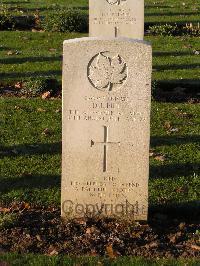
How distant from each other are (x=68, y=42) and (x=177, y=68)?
723 centimetres

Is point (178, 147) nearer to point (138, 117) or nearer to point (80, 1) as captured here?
point (138, 117)

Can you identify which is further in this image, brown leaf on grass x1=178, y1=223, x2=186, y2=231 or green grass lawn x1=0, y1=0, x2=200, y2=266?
green grass lawn x1=0, y1=0, x2=200, y2=266

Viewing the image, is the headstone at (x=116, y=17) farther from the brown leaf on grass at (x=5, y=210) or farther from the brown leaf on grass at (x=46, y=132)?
the brown leaf on grass at (x=5, y=210)

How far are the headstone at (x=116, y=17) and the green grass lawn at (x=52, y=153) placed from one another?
6.27ft

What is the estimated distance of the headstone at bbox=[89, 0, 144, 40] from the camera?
454 inches

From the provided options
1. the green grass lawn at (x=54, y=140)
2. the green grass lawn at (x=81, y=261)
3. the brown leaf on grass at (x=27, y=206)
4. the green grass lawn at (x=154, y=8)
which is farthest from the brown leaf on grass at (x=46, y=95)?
the green grass lawn at (x=154, y=8)

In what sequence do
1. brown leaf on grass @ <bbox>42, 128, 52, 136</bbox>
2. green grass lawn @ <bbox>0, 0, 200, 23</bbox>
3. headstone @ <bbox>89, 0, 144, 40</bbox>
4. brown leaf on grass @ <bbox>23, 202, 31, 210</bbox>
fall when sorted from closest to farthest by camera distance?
brown leaf on grass @ <bbox>23, 202, 31, 210</bbox>, brown leaf on grass @ <bbox>42, 128, 52, 136</bbox>, headstone @ <bbox>89, 0, 144, 40</bbox>, green grass lawn @ <bbox>0, 0, 200, 23</bbox>

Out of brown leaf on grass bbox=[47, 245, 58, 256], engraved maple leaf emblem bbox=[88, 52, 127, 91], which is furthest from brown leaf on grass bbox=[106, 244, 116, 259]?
engraved maple leaf emblem bbox=[88, 52, 127, 91]

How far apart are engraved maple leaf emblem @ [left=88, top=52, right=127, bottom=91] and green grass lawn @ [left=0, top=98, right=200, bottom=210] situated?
1473 mm

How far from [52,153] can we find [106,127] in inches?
87.3

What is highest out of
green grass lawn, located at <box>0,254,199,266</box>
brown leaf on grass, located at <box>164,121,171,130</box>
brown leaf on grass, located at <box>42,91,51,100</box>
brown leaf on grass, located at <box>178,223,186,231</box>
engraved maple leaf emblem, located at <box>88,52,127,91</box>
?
engraved maple leaf emblem, located at <box>88,52,127,91</box>

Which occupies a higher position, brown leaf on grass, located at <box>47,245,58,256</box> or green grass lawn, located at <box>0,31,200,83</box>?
green grass lawn, located at <box>0,31,200,83</box>

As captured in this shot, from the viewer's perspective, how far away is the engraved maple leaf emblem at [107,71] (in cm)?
594

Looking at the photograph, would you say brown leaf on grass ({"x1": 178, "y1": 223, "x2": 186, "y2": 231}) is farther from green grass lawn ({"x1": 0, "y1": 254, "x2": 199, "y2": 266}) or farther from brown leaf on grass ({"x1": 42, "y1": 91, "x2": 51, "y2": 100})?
brown leaf on grass ({"x1": 42, "y1": 91, "x2": 51, "y2": 100})
